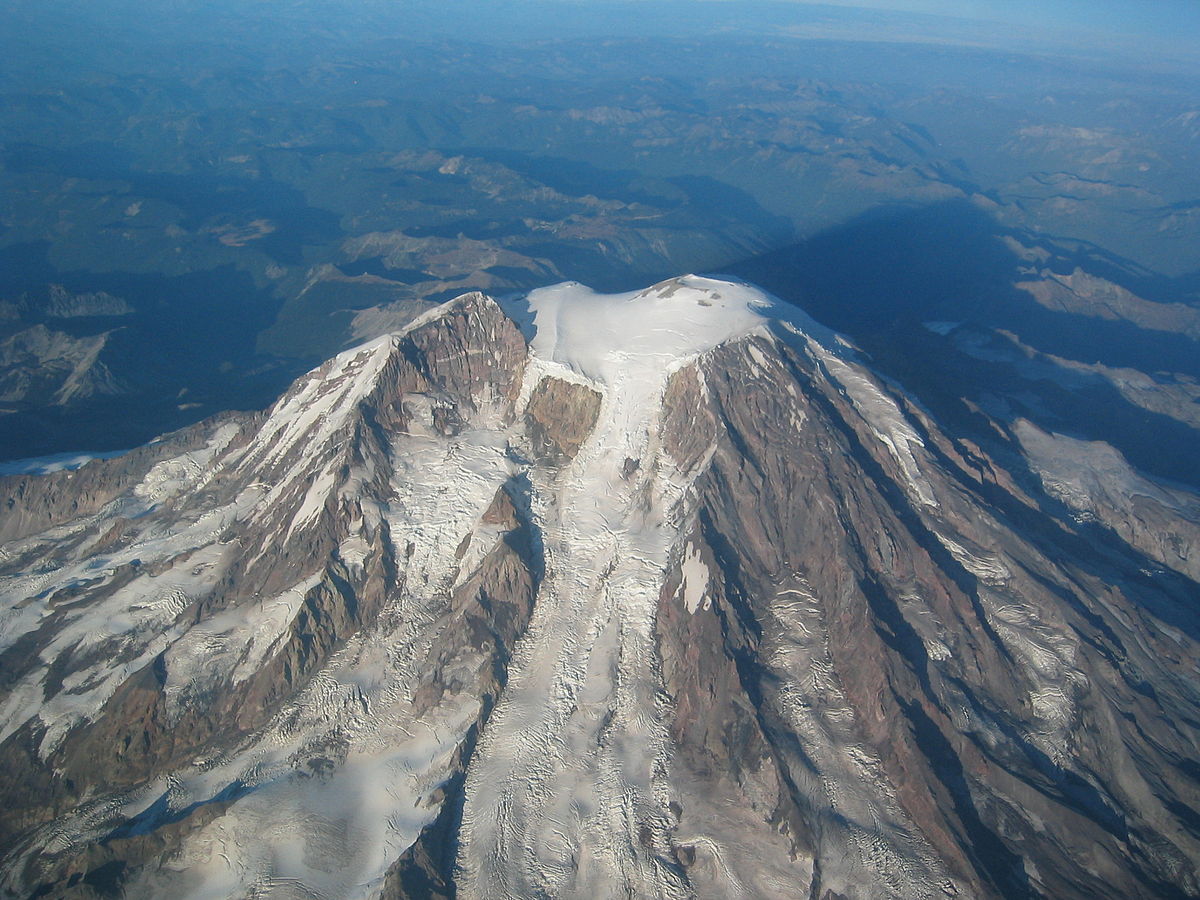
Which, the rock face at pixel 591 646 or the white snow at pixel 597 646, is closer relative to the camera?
the rock face at pixel 591 646

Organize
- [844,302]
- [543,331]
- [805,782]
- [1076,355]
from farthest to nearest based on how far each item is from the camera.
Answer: [844,302] → [1076,355] → [543,331] → [805,782]

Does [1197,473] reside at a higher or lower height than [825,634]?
lower

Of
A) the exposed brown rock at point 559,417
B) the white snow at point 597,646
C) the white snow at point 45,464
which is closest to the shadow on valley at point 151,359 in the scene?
the white snow at point 45,464

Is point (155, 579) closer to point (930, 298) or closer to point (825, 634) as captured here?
point (825, 634)

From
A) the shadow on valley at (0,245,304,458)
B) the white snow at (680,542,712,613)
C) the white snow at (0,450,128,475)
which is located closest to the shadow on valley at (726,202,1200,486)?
the white snow at (680,542,712,613)

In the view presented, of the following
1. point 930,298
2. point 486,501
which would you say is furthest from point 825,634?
point 930,298

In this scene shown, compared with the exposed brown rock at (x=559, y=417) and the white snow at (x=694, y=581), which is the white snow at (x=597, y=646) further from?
the exposed brown rock at (x=559, y=417)
